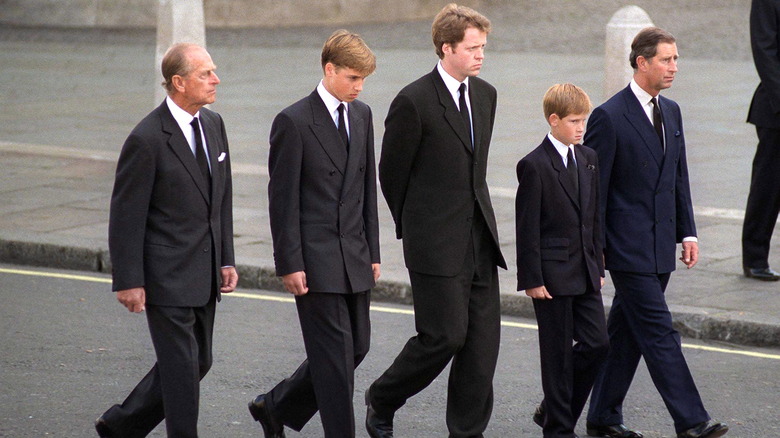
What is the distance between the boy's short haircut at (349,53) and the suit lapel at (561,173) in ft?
2.84

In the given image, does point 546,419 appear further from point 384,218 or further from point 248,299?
point 384,218

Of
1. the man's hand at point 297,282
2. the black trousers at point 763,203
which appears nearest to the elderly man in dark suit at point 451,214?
the man's hand at point 297,282

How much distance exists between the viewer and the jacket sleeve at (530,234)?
5328mm

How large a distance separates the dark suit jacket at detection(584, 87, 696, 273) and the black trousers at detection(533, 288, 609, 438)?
31 centimetres

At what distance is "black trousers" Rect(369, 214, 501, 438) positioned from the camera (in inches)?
205

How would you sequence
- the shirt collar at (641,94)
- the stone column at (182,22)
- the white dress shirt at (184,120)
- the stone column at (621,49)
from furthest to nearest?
the stone column at (182,22), the stone column at (621,49), the shirt collar at (641,94), the white dress shirt at (184,120)

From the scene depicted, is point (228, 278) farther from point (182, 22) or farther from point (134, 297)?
point (182, 22)

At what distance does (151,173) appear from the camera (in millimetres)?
4727

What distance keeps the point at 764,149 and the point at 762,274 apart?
80cm

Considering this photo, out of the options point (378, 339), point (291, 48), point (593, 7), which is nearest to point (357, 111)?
point (378, 339)

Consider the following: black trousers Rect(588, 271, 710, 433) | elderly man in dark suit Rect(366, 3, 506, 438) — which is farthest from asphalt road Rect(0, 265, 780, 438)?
elderly man in dark suit Rect(366, 3, 506, 438)

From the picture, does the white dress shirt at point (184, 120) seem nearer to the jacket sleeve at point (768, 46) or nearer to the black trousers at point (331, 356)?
the black trousers at point (331, 356)

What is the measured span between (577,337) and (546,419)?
14.4 inches

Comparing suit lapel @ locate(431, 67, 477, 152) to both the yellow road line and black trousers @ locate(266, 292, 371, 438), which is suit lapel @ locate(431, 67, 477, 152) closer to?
black trousers @ locate(266, 292, 371, 438)
